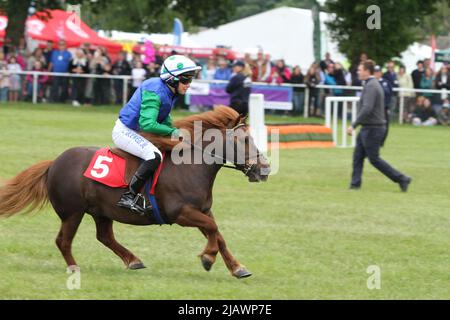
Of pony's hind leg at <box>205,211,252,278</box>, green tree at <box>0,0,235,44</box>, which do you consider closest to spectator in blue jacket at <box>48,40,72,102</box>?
green tree at <box>0,0,235,44</box>

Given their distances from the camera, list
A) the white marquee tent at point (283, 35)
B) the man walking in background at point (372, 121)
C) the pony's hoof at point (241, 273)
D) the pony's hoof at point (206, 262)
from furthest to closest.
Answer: the white marquee tent at point (283, 35)
the man walking in background at point (372, 121)
the pony's hoof at point (241, 273)
the pony's hoof at point (206, 262)

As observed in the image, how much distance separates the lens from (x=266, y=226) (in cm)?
1235

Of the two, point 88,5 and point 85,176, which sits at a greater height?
point 88,5

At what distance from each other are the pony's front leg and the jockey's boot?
1.22 feet

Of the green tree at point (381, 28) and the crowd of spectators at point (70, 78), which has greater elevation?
the green tree at point (381, 28)

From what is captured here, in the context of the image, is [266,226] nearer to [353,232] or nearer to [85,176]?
[353,232]

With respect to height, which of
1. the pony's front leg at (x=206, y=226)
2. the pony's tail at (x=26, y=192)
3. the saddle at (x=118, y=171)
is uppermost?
the saddle at (x=118, y=171)

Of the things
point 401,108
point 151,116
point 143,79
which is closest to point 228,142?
point 151,116

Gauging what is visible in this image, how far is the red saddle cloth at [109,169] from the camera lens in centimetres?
931

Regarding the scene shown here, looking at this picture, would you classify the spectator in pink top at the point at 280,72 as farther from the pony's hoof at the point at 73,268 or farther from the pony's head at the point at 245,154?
the pony's hoof at the point at 73,268

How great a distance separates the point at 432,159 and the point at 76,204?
44.3 ft

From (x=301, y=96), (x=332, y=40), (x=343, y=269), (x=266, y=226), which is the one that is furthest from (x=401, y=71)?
(x=343, y=269)

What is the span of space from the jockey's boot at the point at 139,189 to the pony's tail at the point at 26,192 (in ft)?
3.02

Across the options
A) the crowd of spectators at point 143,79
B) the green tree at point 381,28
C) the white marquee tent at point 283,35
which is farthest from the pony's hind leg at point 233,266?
the white marquee tent at point 283,35
